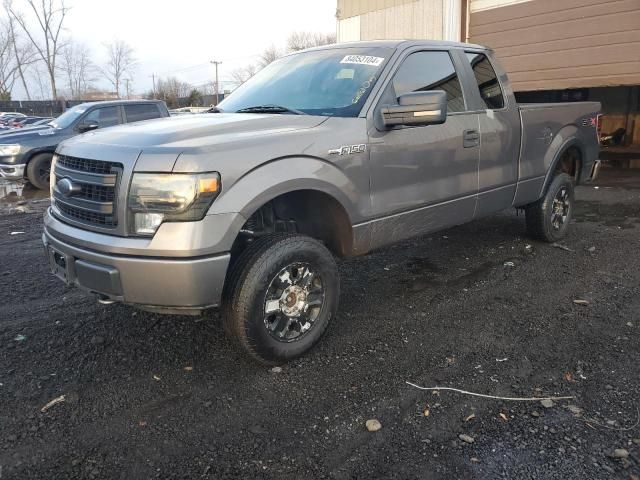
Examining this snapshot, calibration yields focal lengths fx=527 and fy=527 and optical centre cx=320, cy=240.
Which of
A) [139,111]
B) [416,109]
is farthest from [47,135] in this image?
[416,109]

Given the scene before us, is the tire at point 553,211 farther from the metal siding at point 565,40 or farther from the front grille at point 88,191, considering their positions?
the metal siding at point 565,40

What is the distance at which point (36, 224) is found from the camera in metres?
7.37

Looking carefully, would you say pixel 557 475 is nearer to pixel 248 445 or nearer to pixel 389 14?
pixel 248 445

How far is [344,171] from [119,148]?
4.45 ft

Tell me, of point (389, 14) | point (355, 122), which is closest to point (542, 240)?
point (355, 122)

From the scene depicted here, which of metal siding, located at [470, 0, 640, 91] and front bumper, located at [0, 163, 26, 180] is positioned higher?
metal siding, located at [470, 0, 640, 91]

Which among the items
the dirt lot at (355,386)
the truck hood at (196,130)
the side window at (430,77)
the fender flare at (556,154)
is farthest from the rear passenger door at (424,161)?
the fender flare at (556,154)

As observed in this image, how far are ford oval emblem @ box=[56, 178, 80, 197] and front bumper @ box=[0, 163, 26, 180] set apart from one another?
817cm

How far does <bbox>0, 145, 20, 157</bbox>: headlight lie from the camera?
10.1 metres

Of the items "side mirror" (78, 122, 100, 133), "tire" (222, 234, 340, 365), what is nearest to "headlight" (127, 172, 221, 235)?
"tire" (222, 234, 340, 365)

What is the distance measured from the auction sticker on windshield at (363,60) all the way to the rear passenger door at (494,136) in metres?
1.13

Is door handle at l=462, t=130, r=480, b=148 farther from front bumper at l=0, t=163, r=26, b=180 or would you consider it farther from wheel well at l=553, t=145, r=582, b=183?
front bumper at l=0, t=163, r=26, b=180

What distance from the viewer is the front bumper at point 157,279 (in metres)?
2.72

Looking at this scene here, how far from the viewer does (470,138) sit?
4320 millimetres
